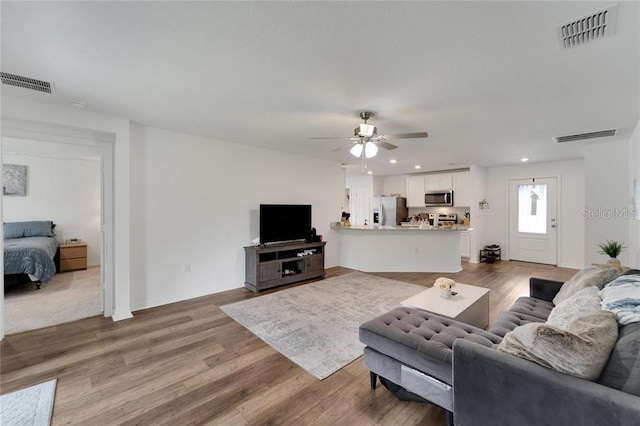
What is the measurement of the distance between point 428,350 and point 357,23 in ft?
6.83

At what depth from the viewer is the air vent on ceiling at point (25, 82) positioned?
89.7 inches

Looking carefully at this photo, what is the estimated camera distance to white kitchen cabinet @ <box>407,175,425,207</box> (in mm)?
8227

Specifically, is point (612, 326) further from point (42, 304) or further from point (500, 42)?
point (42, 304)

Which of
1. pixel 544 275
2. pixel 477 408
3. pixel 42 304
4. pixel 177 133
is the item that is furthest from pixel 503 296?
pixel 42 304

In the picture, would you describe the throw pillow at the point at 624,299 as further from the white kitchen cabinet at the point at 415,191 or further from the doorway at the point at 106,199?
the white kitchen cabinet at the point at 415,191

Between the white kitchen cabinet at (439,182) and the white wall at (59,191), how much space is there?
8484 mm

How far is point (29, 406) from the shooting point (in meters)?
1.90

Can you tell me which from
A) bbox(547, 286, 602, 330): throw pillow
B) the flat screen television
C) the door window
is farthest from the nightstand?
the door window

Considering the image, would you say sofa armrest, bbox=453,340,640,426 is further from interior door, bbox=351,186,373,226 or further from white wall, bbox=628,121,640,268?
interior door, bbox=351,186,373,226

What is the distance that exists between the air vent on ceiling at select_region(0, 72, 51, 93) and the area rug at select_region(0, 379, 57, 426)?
2561 mm

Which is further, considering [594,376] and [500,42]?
[500,42]

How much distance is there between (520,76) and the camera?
7.48ft

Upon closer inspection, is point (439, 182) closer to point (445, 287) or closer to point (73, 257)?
point (445, 287)

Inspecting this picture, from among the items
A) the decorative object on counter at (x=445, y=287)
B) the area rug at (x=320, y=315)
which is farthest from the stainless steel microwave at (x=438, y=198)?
the decorative object on counter at (x=445, y=287)
